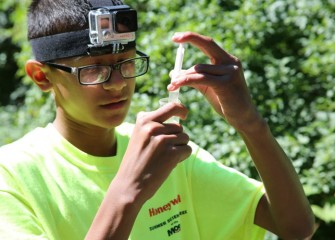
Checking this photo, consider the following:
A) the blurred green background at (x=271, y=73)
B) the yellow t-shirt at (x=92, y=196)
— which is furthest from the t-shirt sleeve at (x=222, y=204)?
the blurred green background at (x=271, y=73)

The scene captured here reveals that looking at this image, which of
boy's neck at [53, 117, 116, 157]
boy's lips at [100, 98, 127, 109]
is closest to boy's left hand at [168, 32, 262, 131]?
boy's lips at [100, 98, 127, 109]

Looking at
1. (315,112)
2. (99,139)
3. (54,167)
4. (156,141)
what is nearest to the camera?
(156,141)

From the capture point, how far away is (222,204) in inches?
126

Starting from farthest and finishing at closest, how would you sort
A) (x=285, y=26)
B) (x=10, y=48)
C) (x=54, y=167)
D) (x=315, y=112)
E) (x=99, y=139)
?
(x=10, y=48), (x=285, y=26), (x=315, y=112), (x=99, y=139), (x=54, y=167)

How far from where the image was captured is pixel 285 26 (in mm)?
5805

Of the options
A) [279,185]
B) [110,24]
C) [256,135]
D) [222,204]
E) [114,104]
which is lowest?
[222,204]

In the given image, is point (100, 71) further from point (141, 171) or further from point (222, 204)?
point (222, 204)

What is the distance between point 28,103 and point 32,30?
3376 mm

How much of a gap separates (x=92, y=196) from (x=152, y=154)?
1.42ft

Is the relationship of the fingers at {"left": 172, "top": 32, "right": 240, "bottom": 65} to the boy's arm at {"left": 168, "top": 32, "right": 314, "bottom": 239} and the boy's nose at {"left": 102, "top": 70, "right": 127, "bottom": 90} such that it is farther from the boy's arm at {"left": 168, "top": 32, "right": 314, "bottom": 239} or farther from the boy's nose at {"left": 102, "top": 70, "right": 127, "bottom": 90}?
the boy's nose at {"left": 102, "top": 70, "right": 127, "bottom": 90}

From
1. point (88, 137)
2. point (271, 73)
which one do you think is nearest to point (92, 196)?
point (88, 137)

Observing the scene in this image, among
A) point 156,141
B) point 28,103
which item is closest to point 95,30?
point 156,141

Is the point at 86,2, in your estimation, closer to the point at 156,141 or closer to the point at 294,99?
the point at 156,141

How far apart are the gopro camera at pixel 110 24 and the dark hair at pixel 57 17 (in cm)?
9
